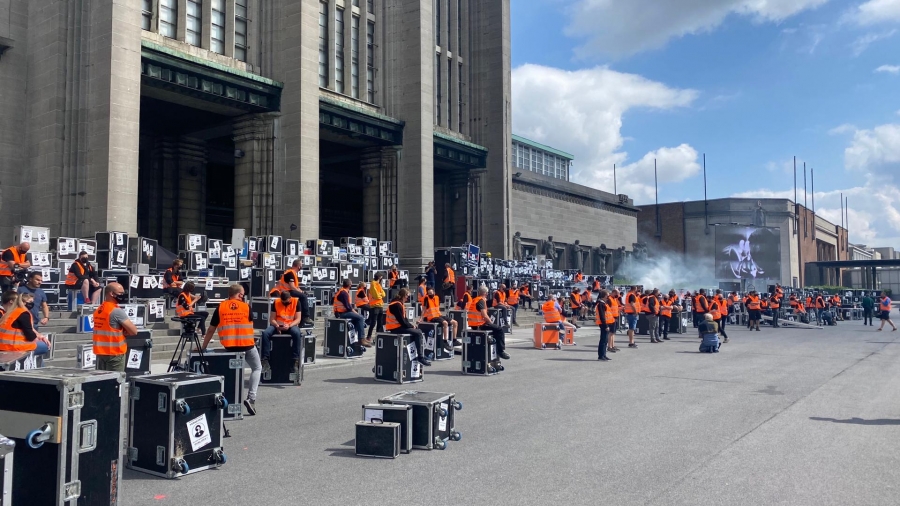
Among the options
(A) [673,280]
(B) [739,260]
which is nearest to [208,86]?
(B) [739,260]

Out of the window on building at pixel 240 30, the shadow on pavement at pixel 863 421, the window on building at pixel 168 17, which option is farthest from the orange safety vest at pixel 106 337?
the window on building at pixel 240 30

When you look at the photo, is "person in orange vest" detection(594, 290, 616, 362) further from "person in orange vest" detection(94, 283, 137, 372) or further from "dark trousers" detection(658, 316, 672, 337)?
"person in orange vest" detection(94, 283, 137, 372)

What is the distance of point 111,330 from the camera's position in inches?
325

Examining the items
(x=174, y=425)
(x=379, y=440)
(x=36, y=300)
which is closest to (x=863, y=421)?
(x=379, y=440)

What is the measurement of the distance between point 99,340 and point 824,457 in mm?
8569

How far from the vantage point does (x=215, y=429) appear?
699cm

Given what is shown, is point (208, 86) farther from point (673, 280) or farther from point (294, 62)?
point (673, 280)

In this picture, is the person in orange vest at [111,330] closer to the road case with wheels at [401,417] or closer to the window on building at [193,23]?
the road case with wheels at [401,417]

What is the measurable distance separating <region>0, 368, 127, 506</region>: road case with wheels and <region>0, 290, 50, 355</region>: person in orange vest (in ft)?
11.7

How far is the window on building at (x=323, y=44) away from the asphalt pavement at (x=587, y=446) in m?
20.1

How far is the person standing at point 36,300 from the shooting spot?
13492 millimetres

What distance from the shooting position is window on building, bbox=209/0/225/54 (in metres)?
26.7

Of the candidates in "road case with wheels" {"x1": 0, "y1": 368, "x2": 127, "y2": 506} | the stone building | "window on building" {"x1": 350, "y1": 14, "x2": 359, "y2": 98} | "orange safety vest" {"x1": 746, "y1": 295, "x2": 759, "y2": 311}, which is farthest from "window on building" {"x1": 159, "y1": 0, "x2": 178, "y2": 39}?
"orange safety vest" {"x1": 746, "y1": 295, "x2": 759, "y2": 311}

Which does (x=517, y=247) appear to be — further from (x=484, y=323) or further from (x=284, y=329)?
(x=284, y=329)
